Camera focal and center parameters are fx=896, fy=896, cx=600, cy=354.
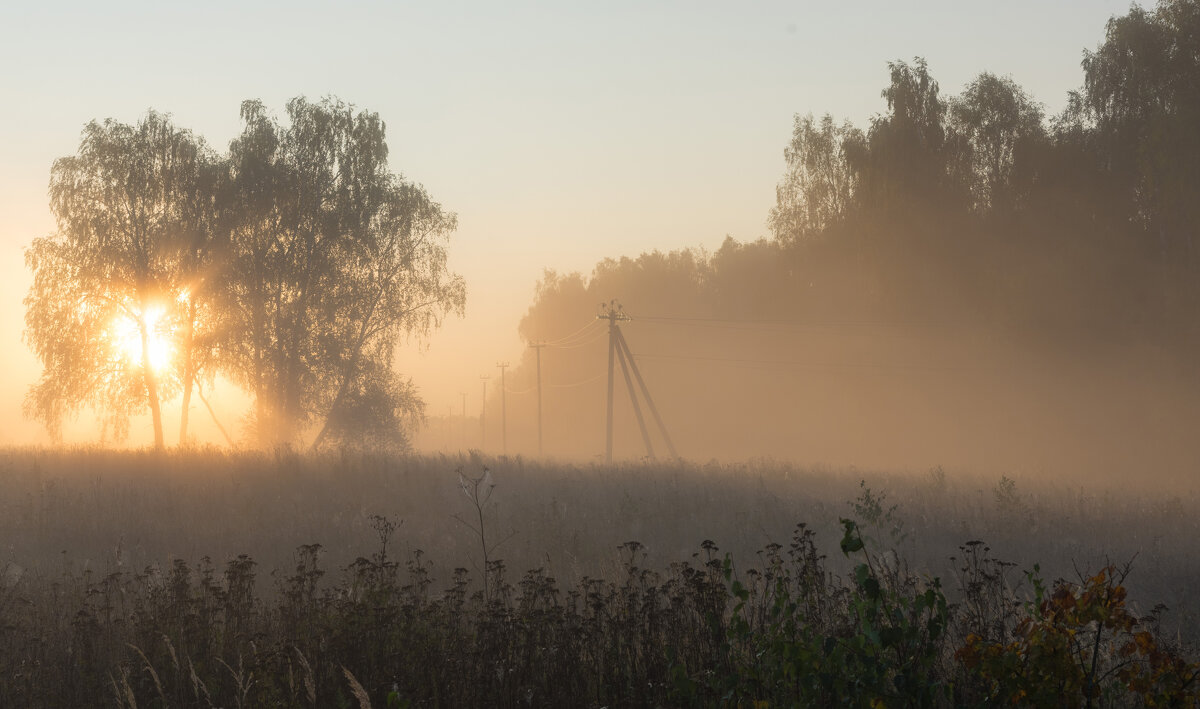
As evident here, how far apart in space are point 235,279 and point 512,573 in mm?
17970

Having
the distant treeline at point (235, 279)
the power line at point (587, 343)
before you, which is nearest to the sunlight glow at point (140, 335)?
the distant treeline at point (235, 279)

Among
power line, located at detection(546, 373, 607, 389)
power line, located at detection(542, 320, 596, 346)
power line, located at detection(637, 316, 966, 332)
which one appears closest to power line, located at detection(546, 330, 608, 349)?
power line, located at detection(542, 320, 596, 346)

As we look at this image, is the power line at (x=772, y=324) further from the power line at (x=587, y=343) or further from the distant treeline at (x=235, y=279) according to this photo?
the distant treeline at (x=235, y=279)

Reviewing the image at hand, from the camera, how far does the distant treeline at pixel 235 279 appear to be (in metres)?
26.0

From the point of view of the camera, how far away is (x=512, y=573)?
1234 centimetres

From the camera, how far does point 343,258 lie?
91.9 feet

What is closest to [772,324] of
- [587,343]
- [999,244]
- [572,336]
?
[999,244]

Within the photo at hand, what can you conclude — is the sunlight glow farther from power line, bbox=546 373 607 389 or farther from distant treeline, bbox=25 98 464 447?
power line, bbox=546 373 607 389

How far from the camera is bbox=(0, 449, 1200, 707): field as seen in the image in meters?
5.30

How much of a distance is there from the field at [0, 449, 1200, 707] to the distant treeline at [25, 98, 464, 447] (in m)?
9.31

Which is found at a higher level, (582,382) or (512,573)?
(582,382)

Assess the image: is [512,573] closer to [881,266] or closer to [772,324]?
[881,266]

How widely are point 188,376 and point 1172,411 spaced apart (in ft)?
100

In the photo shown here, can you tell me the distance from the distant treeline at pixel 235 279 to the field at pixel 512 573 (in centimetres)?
931
